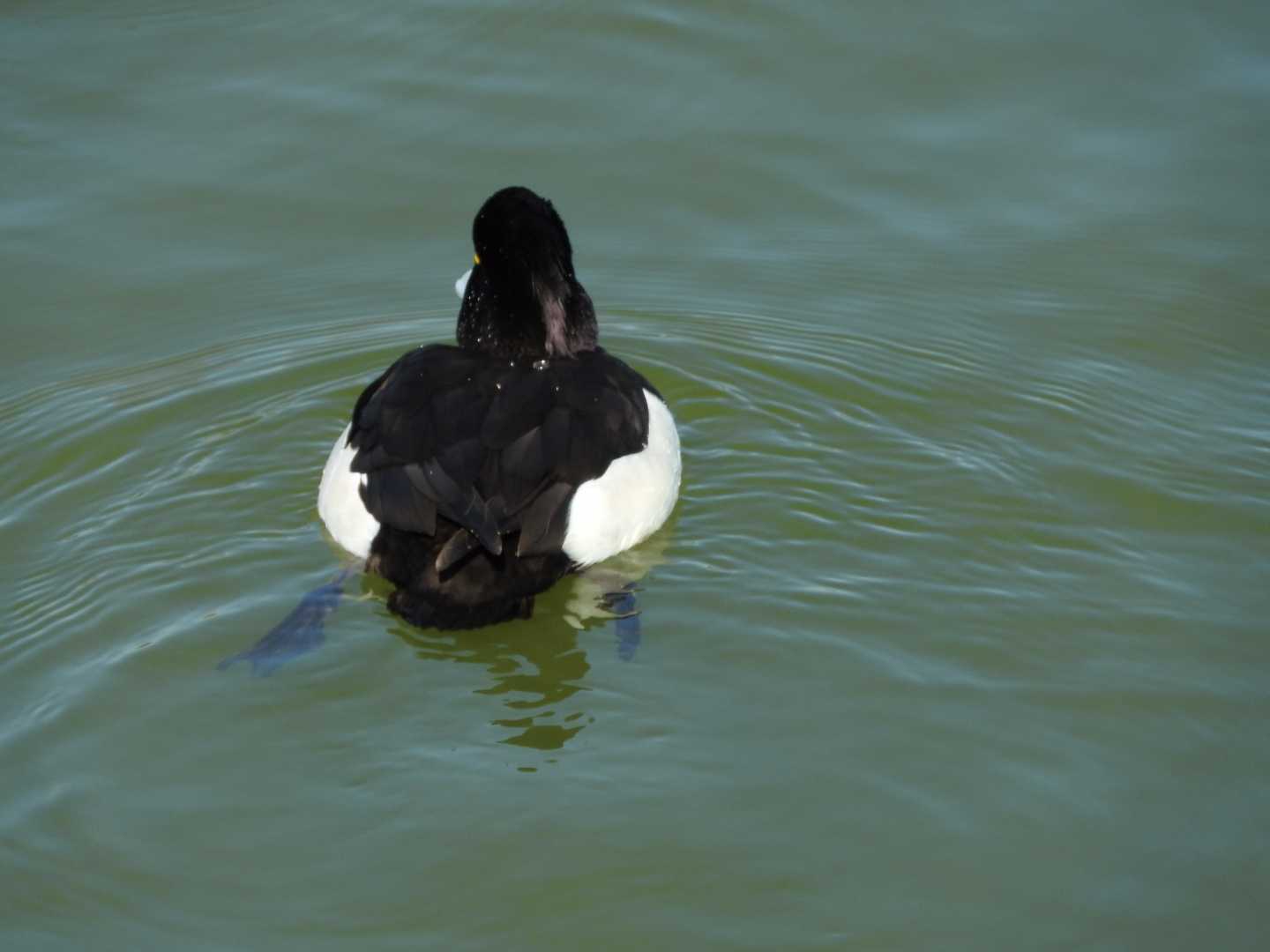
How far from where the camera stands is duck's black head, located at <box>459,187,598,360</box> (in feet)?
22.6

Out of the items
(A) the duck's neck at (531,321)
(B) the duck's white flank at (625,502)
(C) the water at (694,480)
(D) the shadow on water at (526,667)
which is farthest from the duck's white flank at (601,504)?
(A) the duck's neck at (531,321)

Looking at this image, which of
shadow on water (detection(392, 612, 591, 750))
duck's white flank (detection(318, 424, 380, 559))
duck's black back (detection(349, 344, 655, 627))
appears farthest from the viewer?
duck's white flank (detection(318, 424, 380, 559))

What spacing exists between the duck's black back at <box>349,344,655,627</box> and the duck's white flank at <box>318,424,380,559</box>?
5cm

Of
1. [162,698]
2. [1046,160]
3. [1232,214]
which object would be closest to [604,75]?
[1046,160]

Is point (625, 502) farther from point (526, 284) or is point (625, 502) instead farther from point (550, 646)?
point (526, 284)

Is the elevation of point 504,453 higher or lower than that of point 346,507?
higher

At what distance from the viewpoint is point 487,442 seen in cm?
608

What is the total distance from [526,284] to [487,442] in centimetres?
104

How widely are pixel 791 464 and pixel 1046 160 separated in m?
3.35

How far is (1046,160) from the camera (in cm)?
927

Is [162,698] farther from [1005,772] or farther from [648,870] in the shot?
[1005,772]

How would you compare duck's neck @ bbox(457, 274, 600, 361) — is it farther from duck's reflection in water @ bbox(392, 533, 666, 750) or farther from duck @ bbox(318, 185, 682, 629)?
duck's reflection in water @ bbox(392, 533, 666, 750)

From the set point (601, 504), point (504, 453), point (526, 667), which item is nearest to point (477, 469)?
point (504, 453)

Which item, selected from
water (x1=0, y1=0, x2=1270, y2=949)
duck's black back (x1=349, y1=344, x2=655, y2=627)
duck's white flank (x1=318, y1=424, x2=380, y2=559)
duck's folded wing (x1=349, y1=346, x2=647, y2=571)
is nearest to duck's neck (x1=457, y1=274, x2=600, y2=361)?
duck's folded wing (x1=349, y1=346, x2=647, y2=571)
